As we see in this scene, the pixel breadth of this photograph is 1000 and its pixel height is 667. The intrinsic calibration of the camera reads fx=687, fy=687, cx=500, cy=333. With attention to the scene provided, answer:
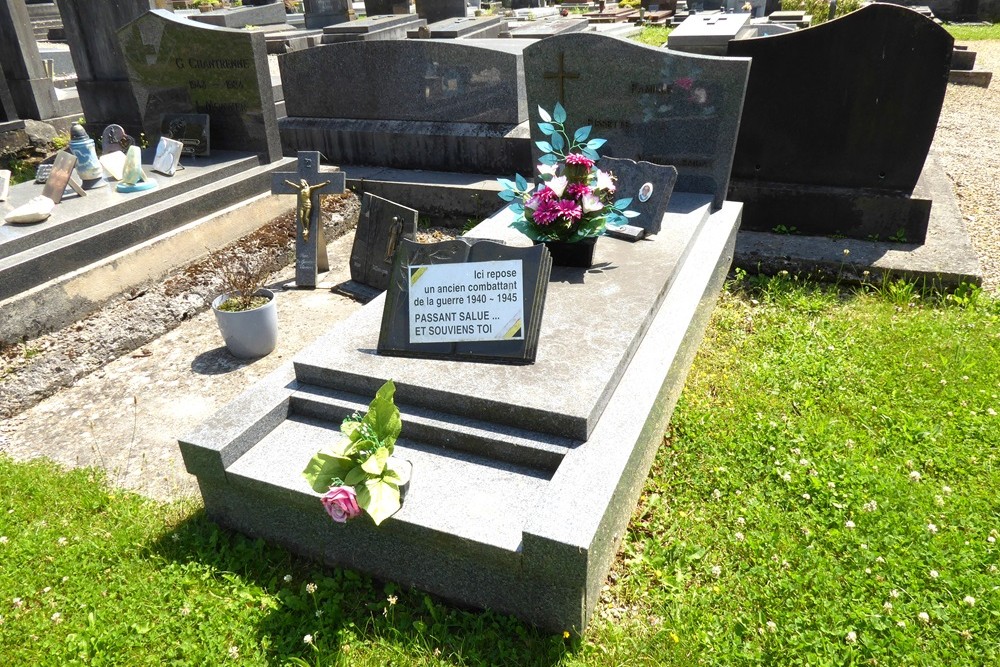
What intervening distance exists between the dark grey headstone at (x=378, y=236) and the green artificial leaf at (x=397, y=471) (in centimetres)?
244

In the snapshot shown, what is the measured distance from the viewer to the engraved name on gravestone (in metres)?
4.82

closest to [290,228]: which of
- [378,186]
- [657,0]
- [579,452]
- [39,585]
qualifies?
[378,186]

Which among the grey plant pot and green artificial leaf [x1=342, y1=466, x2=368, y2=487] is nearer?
green artificial leaf [x1=342, y1=466, x2=368, y2=487]

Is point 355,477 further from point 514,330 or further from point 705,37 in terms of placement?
point 705,37

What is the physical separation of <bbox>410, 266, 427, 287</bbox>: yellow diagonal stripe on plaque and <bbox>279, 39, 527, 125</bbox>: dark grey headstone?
3811mm

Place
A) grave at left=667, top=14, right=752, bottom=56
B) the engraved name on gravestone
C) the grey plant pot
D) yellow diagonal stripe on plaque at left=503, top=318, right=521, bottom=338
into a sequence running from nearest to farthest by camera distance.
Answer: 1. yellow diagonal stripe on plaque at left=503, top=318, right=521, bottom=338
2. the grey plant pot
3. the engraved name on gravestone
4. grave at left=667, top=14, right=752, bottom=56

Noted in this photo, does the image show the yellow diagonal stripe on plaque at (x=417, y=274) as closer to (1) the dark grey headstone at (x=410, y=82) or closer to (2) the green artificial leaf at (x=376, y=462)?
(2) the green artificial leaf at (x=376, y=462)

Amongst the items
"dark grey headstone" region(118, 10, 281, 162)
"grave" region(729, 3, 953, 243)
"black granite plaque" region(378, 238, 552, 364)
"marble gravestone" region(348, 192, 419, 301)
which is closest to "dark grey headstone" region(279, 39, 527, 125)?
"dark grey headstone" region(118, 10, 281, 162)

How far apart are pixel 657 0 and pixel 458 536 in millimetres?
22726

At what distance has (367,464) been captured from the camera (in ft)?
8.31

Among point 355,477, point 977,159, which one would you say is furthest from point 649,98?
point 977,159

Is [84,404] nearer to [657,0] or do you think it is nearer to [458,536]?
[458,536]

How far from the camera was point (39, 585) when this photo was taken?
2.84 meters

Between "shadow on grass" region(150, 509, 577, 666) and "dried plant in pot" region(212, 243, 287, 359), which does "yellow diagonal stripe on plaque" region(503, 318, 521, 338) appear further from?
"dried plant in pot" region(212, 243, 287, 359)
